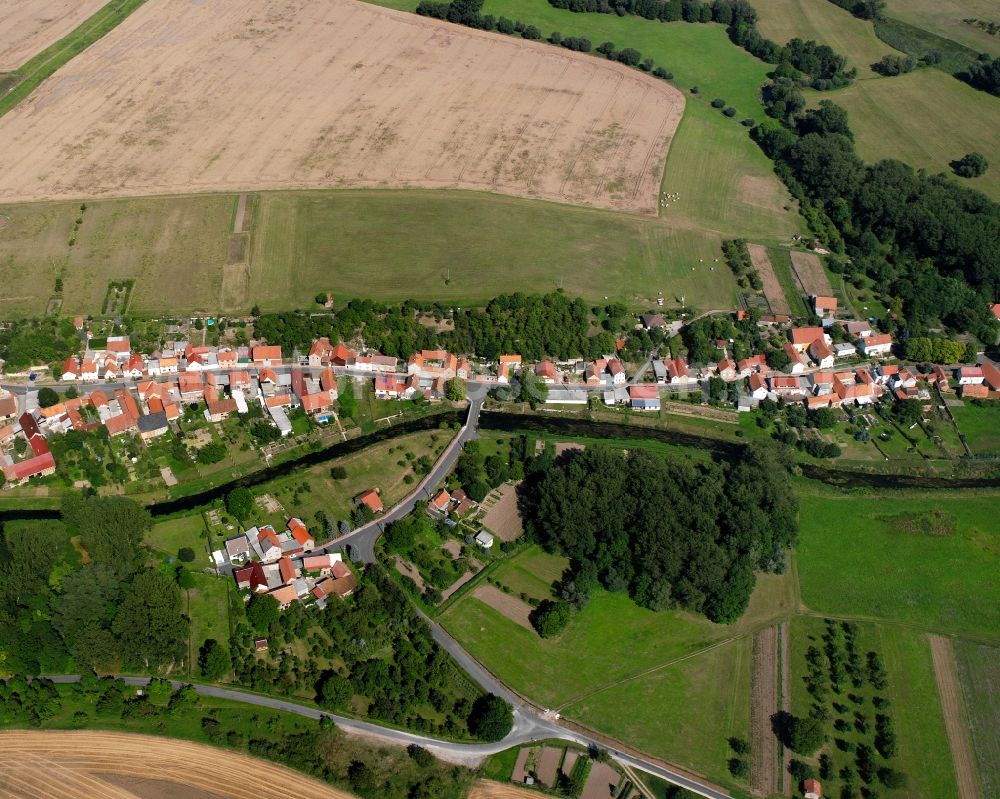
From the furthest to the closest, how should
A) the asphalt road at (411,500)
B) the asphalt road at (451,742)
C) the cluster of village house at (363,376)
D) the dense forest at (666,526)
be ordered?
the cluster of village house at (363,376), the asphalt road at (411,500), the dense forest at (666,526), the asphalt road at (451,742)

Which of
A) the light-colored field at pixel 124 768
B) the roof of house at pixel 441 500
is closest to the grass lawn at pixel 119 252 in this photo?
the roof of house at pixel 441 500

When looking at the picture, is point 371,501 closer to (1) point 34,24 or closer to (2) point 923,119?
(2) point 923,119

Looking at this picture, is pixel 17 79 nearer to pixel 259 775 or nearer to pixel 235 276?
pixel 235 276

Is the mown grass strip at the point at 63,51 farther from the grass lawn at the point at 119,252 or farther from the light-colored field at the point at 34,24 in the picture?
the grass lawn at the point at 119,252

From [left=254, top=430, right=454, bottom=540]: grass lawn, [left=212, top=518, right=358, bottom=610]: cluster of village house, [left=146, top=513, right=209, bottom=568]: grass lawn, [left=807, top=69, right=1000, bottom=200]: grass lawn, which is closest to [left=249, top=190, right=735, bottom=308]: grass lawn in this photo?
[left=254, top=430, right=454, bottom=540]: grass lawn

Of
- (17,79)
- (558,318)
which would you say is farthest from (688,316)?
(17,79)

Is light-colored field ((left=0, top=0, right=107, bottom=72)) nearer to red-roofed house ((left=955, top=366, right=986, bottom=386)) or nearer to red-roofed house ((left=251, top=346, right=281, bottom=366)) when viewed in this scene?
red-roofed house ((left=251, top=346, right=281, bottom=366))
